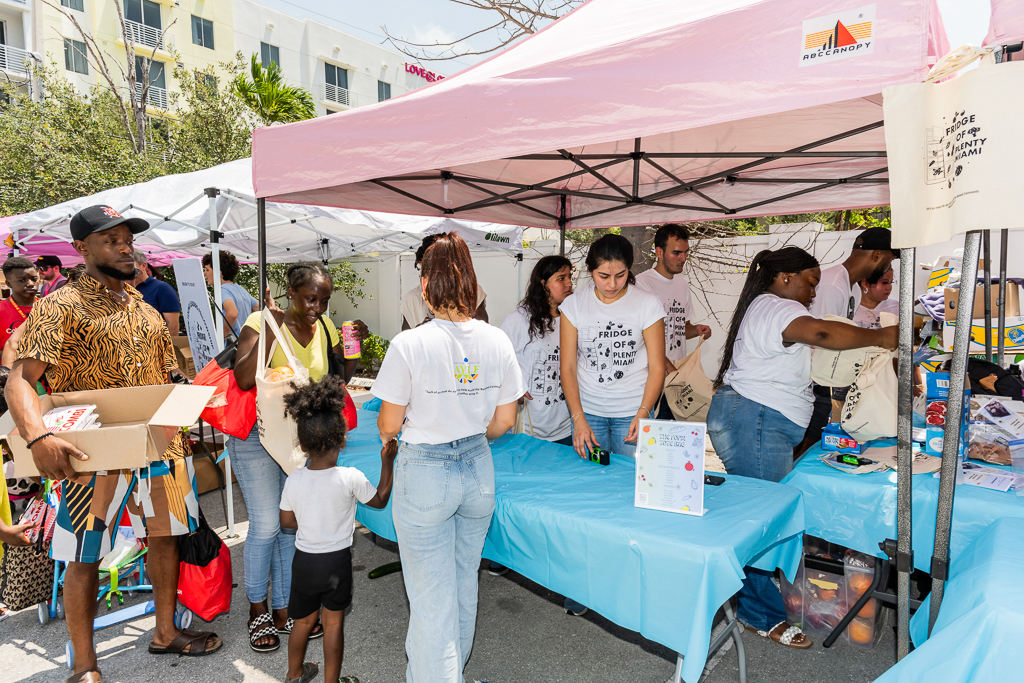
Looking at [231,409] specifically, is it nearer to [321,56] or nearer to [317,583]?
[317,583]

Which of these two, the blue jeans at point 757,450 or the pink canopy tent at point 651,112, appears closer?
the pink canopy tent at point 651,112

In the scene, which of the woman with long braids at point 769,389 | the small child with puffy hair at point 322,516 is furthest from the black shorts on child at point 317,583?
the woman with long braids at point 769,389

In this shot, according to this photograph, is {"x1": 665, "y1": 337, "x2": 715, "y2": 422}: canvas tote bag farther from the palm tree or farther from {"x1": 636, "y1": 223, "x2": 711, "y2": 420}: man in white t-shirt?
the palm tree

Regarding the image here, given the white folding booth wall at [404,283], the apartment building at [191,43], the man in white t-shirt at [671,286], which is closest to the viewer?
the man in white t-shirt at [671,286]

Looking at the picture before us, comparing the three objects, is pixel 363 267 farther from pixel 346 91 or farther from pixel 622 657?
pixel 346 91

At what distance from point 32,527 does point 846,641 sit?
3.54 meters

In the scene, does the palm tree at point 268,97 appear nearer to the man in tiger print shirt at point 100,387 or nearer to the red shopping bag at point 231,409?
the man in tiger print shirt at point 100,387

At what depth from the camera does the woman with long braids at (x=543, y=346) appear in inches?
127

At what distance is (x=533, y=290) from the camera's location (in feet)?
10.9


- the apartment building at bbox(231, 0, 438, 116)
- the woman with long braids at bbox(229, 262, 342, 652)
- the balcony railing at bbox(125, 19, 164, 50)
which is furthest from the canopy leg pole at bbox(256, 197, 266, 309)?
the balcony railing at bbox(125, 19, 164, 50)

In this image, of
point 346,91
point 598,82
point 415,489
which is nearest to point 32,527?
point 415,489

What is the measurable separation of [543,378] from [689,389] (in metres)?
1.02

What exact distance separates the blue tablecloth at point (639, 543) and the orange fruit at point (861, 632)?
59 centimetres

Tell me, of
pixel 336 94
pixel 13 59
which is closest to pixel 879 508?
pixel 13 59
